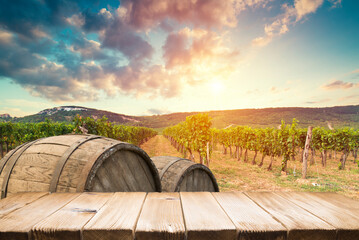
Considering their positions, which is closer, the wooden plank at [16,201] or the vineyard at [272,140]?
the wooden plank at [16,201]

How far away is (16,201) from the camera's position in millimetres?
1045

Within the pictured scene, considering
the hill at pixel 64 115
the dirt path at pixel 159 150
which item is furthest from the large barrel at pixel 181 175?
the hill at pixel 64 115

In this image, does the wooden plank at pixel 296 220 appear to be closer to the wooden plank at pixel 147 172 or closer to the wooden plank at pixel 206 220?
the wooden plank at pixel 206 220

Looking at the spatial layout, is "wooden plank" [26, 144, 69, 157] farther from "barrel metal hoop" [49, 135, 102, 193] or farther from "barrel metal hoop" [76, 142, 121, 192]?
"barrel metal hoop" [76, 142, 121, 192]

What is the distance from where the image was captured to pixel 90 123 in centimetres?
1214

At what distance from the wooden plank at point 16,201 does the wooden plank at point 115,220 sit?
0.44 m

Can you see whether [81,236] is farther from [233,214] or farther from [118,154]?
[118,154]

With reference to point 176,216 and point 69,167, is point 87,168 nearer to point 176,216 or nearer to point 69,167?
point 69,167

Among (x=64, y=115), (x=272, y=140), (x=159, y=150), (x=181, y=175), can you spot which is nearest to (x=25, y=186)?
(x=181, y=175)

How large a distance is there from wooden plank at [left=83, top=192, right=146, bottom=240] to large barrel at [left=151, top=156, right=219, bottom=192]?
2461 mm

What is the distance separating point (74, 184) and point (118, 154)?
0.59 metres

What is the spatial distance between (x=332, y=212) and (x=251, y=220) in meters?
0.49

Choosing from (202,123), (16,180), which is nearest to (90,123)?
(202,123)

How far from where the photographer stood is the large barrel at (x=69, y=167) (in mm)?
1902
